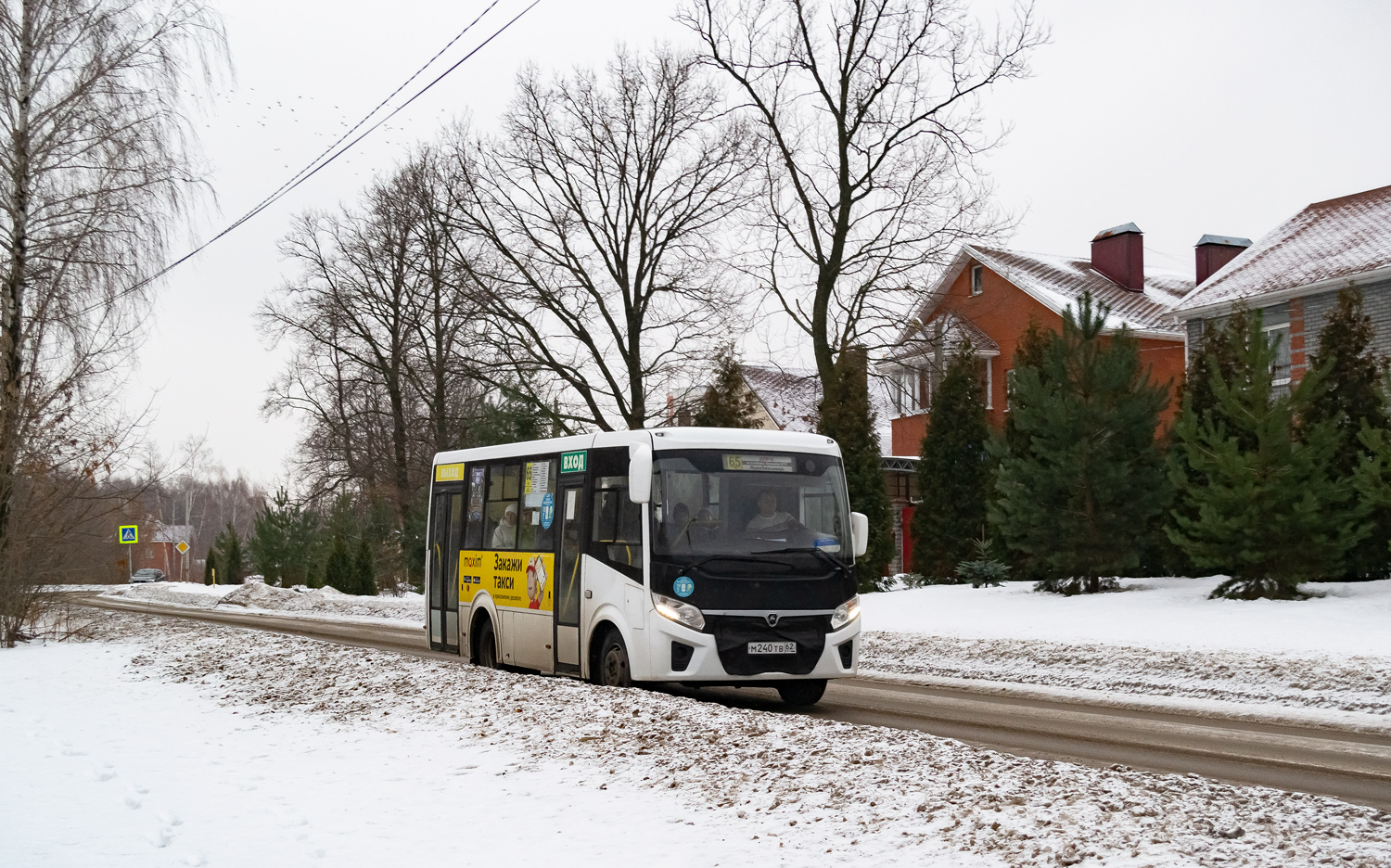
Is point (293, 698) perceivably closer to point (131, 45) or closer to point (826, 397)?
point (131, 45)

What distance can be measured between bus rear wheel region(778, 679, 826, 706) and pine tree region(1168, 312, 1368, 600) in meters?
8.22

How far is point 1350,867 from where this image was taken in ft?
17.7

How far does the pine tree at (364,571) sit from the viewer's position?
44719mm

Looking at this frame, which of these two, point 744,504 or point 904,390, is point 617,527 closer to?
point 744,504

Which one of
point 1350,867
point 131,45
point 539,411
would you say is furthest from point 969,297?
point 1350,867

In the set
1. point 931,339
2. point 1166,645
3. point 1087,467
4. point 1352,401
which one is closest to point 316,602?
point 931,339

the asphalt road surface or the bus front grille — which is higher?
the bus front grille

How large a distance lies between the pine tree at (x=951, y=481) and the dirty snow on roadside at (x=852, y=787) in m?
15.9

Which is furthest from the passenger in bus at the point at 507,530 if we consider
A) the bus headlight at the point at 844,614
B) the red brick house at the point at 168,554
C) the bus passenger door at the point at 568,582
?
the red brick house at the point at 168,554

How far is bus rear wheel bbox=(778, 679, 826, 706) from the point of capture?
13.5 metres

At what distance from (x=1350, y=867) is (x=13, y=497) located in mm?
17788

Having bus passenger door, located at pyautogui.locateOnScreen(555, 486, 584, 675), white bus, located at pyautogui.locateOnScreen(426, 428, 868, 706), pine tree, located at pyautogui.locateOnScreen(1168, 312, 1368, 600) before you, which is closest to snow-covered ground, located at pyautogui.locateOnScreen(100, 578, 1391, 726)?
pine tree, located at pyautogui.locateOnScreen(1168, 312, 1368, 600)

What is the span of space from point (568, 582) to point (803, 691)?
271cm

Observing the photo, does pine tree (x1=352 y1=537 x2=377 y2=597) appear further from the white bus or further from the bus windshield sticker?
the bus windshield sticker
